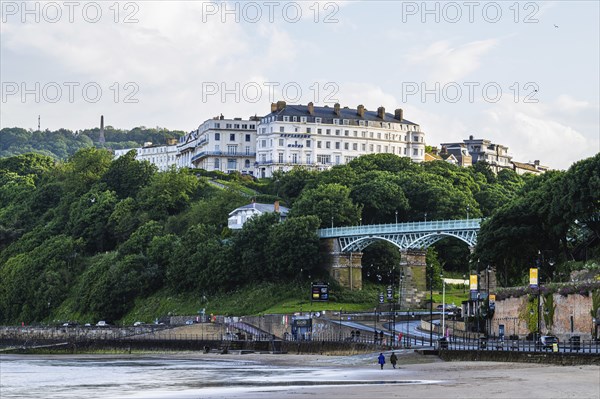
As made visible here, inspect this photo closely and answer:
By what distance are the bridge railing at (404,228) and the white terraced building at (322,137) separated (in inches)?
2507

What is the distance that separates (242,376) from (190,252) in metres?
69.9

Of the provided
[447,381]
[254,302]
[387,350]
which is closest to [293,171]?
[254,302]

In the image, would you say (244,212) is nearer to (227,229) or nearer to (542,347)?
(227,229)

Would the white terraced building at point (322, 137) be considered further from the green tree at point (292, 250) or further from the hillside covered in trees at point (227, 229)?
the green tree at point (292, 250)

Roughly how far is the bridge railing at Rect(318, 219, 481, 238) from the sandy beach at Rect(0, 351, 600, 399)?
40632mm

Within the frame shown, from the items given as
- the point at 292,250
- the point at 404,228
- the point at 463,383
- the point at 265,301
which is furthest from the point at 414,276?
the point at 463,383

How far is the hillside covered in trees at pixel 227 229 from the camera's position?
100 metres

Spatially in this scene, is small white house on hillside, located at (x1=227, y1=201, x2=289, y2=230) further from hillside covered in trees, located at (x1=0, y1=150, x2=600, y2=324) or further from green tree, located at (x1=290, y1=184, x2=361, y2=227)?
green tree, located at (x1=290, y1=184, x2=361, y2=227)

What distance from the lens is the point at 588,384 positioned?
47.4m

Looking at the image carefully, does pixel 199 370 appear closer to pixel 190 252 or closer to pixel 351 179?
pixel 190 252

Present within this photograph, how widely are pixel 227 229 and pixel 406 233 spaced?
33572mm

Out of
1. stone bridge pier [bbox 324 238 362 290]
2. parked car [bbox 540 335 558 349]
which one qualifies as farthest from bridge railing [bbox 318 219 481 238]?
parked car [bbox 540 335 558 349]

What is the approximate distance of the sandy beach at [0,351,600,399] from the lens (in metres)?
47.0

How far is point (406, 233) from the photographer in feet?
391
